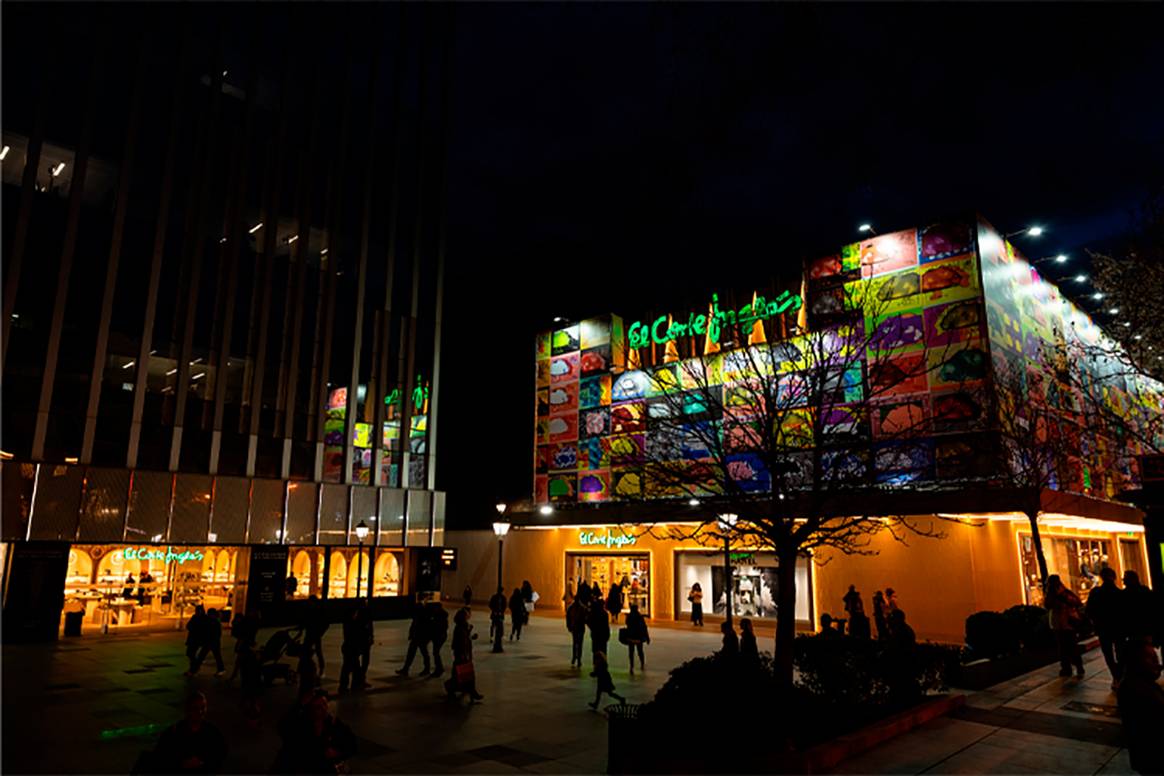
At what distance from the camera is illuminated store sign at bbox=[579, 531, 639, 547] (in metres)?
34.8

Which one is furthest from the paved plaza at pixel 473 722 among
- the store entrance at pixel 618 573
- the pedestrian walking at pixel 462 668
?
the store entrance at pixel 618 573

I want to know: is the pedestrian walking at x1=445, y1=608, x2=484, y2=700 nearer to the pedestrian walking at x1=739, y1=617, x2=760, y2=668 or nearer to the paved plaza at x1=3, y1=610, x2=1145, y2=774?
the paved plaza at x1=3, y1=610, x2=1145, y2=774

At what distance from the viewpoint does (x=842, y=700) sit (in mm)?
10727

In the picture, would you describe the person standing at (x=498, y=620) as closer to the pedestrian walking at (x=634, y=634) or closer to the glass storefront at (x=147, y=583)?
the pedestrian walking at (x=634, y=634)

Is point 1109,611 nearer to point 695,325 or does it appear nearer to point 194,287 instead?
point 695,325

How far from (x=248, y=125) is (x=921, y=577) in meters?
33.8

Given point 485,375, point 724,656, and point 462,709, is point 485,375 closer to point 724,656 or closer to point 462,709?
point 462,709

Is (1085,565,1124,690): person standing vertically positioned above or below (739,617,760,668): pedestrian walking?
above

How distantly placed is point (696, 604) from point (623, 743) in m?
A: 22.2

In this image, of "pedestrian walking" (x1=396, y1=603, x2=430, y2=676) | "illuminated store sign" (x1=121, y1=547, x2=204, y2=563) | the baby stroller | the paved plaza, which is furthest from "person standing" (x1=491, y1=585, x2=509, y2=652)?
"illuminated store sign" (x1=121, y1=547, x2=204, y2=563)

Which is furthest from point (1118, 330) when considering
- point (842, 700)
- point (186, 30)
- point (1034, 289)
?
point (186, 30)

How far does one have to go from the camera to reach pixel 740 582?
3112 centimetres

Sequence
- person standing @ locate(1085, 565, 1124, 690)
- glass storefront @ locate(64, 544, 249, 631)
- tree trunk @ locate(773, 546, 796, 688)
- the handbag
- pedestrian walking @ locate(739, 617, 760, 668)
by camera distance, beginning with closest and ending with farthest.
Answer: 1. pedestrian walking @ locate(739, 617, 760, 668)
2. tree trunk @ locate(773, 546, 796, 688)
3. person standing @ locate(1085, 565, 1124, 690)
4. the handbag
5. glass storefront @ locate(64, 544, 249, 631)

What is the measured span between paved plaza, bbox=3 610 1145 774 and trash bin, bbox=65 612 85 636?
5986 millimetres
